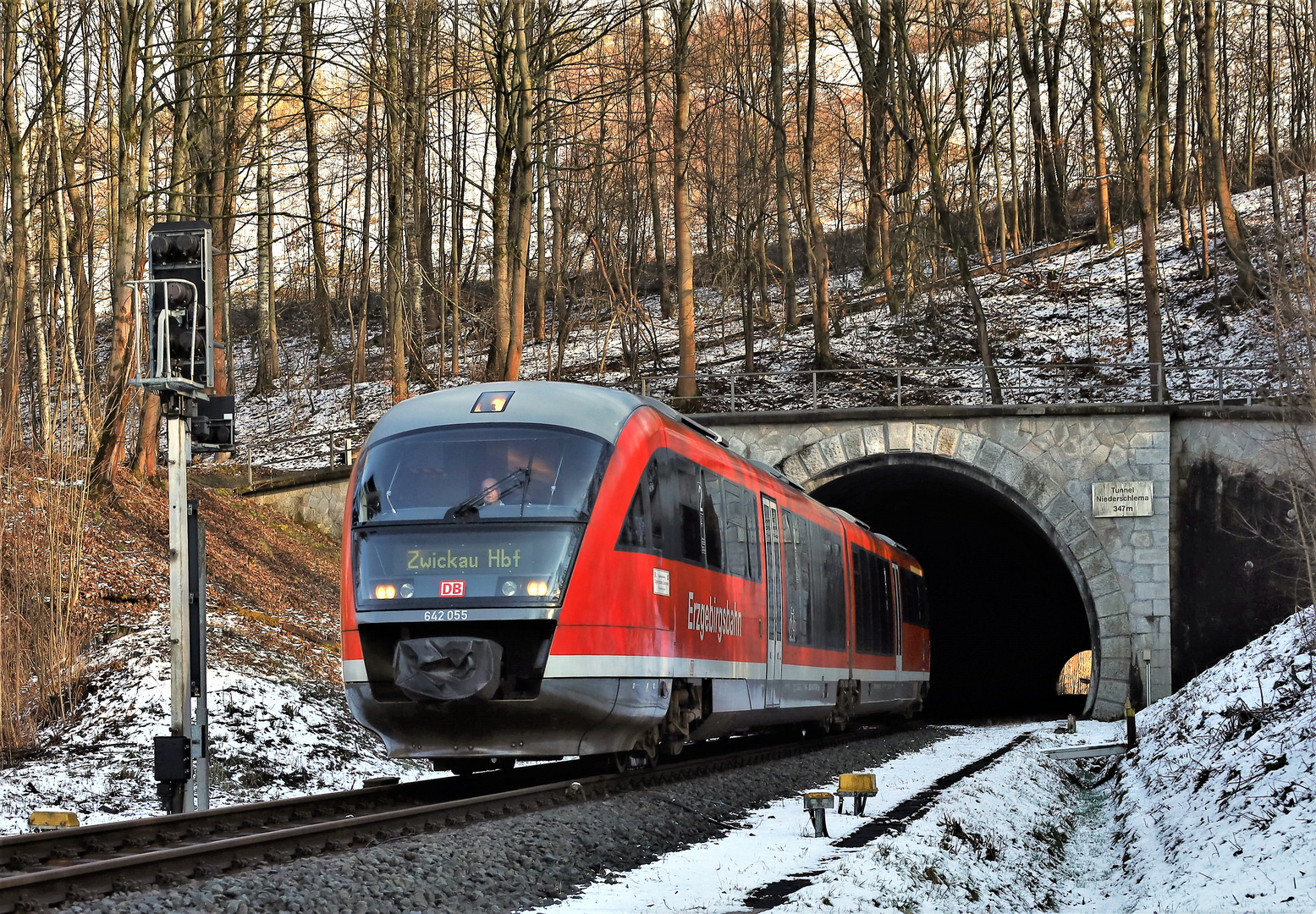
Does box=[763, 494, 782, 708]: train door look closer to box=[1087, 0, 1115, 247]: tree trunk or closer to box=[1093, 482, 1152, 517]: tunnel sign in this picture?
box=[1093, 482, 1152, 517]: tunnel sign

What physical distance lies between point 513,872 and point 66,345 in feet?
29.0

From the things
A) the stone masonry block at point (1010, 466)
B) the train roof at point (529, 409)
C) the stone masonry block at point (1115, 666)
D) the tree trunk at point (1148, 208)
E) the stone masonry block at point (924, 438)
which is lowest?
the stone masonry block at point (1115, 666)

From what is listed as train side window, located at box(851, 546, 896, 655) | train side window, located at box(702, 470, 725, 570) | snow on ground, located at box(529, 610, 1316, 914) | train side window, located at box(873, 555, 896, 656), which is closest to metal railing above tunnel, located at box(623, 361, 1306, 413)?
train side window, located at box(873, 555, 896, 656)

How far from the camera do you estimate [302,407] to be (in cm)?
4031

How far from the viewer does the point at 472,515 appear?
10.5 m

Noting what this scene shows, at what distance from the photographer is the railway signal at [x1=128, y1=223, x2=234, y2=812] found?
10203mm

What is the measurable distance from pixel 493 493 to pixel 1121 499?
18.9 m

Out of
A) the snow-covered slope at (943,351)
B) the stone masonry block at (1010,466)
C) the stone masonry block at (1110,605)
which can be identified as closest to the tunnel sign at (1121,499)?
the stone masonry block at (1110,605)

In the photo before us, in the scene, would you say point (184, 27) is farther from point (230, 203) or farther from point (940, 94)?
point (940, 94)

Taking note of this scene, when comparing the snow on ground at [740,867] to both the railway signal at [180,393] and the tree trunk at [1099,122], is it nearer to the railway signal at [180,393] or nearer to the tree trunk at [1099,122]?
the railway signal at [180,393]

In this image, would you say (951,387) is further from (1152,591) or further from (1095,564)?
(1152,591)

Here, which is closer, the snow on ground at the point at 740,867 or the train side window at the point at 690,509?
the snow on ground at the point at 740,867

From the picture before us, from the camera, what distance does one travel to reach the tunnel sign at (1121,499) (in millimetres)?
26469

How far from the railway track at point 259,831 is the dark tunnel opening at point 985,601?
21.5 metres
